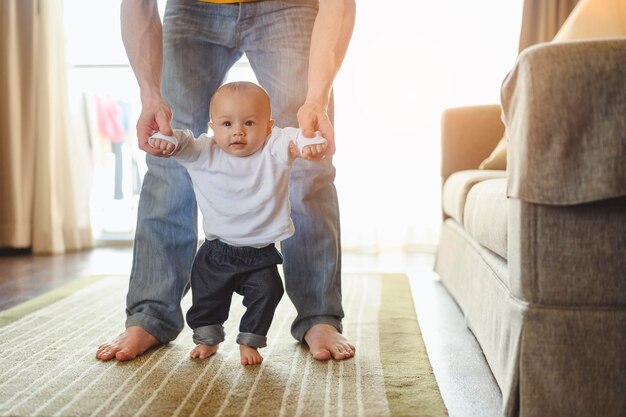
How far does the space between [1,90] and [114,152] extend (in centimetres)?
59

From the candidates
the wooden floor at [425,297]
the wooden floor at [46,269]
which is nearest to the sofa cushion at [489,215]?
the wooden floor at [425,297]

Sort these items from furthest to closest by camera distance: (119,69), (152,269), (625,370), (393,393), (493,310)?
(119,69) → (152,269) → (493,310) → (393,393) → (625,370)

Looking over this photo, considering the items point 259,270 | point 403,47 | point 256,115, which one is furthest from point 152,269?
point 403,47

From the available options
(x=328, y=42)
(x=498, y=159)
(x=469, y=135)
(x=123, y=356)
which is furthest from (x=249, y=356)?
(x=469, y=135)

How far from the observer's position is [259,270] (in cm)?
140

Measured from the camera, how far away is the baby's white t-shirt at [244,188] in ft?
4.46

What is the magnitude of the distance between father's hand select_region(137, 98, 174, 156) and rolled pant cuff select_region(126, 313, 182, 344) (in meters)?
0.36

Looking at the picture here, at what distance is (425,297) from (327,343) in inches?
31.0

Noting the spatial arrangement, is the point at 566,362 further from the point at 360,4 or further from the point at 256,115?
the point at 360,4

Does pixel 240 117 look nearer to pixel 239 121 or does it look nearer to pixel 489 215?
pixel 239 121

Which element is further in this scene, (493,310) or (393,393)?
(493,310)

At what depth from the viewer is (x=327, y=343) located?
4.72ft

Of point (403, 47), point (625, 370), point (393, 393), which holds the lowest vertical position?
point (393, 393)

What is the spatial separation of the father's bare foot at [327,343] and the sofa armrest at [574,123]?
56 centimetres
